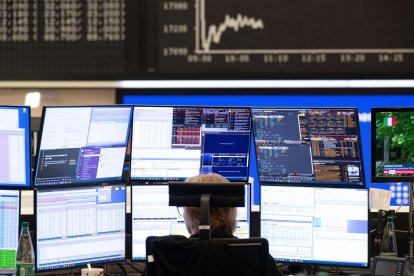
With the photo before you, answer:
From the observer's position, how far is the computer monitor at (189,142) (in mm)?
3217

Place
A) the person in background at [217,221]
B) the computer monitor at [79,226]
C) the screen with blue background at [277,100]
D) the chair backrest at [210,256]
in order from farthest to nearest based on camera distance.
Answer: the screen with blue background at [277,100], the computer monitor at [79,226], the person in background at [217,221], the chair backrest at [210,256]

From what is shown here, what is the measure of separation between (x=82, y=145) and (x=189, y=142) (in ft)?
1.43

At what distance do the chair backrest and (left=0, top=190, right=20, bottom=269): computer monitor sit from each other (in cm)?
88

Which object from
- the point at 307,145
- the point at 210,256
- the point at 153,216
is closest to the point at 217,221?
the point at 210,256

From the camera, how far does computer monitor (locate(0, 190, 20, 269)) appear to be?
9.90 ft

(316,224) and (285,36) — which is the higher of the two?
(285,36)

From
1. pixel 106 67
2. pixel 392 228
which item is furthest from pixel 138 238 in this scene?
pixel 106 67

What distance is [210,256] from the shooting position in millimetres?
2305

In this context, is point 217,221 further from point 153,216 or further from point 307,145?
point 307,145

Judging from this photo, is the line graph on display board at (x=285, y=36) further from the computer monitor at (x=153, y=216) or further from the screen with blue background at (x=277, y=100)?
the computer monitor at (x=153, y=216)

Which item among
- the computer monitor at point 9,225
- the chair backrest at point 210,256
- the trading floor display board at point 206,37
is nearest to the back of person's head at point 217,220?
the chair backrest at point 210,256

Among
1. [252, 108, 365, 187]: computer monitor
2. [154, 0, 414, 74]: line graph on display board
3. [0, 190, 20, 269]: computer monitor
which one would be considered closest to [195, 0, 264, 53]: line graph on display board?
[154, 0, 414, 74]: line graph on display board

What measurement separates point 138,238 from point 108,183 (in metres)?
0.25

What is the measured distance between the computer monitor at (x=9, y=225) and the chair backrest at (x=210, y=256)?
880 millimetres
